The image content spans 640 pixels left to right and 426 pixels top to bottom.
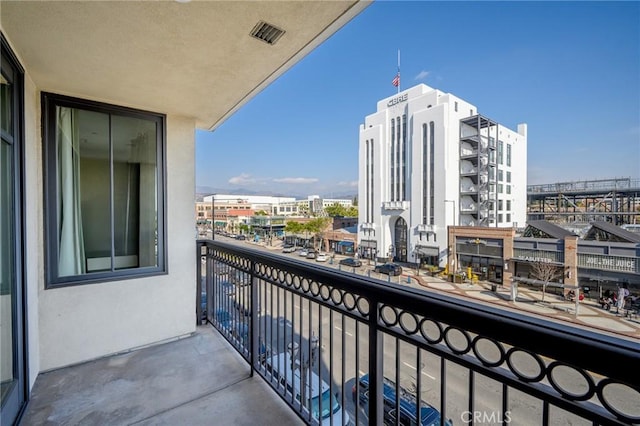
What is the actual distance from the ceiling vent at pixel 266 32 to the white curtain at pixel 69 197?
2151 mm

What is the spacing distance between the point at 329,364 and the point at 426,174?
18.6m

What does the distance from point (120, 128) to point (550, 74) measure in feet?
48.1

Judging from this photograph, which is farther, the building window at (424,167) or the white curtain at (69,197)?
the building window at (424,167)

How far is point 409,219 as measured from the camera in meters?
18.9

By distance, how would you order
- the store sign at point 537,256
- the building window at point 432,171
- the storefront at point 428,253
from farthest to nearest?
the building window at point 432,171, the storefront at point 428,253, the store sign at point 537,256

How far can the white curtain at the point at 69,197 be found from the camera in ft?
7.98

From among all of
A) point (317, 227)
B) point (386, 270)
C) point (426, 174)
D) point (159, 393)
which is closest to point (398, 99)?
point (426, 174)

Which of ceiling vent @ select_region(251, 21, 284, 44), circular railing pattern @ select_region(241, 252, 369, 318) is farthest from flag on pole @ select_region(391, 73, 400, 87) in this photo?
circular railing pattern @ select_region(241, 252, 369, 318)

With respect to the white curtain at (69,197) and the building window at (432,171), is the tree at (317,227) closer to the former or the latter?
the building window at (432,171)

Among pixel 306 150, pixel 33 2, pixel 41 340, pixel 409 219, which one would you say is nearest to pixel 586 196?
pixel 33 2

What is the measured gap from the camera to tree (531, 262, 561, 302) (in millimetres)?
6013

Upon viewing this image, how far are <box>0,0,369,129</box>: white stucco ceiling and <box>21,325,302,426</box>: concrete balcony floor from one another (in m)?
2.38

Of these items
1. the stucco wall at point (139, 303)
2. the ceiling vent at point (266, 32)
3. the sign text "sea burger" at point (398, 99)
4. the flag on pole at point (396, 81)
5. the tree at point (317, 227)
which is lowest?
the tree at point (317, 227)

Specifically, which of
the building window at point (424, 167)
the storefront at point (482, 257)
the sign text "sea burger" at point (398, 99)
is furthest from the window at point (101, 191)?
the sign text "sea burger" at point (398, 99)
